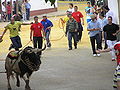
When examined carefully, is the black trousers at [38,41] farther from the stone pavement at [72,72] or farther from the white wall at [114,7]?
the white wall at [114,7]

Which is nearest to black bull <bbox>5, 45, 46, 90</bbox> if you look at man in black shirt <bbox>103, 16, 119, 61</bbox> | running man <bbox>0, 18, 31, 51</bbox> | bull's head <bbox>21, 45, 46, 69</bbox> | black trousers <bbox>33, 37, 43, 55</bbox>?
bull's head <bbox>21, 45, 46, 69</bbox>

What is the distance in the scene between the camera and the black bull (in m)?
10.6

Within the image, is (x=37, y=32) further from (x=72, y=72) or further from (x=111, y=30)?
(x=72, y=72)

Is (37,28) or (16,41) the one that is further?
(37,28)

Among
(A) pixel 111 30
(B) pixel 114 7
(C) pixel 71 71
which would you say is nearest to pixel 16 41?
(C) pixel 71 71

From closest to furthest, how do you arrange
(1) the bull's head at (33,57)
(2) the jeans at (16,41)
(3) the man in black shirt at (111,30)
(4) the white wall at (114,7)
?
(1) the bull's head at (33,57)
(3) the man in black shirt at (111,30)
(2) the jeans at (16,41)
(4) the white wall at (114,7)

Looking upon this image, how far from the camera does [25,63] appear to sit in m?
10.8

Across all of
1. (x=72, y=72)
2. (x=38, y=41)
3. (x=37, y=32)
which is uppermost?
(x=37, y=32)

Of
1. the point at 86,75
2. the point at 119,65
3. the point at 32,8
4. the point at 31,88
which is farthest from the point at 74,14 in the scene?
the point at 32,8

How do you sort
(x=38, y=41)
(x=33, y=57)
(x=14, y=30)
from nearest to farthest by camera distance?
(x=33, y=57) < (x=14, y=30) < (x=38, y=41)

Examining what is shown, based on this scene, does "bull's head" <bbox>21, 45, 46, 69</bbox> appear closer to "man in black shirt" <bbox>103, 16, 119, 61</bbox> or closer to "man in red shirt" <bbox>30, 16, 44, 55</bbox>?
"man in black shirt" <bbox>103, 16, 119, 61</bbox>

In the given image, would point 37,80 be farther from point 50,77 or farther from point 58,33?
point 58,33

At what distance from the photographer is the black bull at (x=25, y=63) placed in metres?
10.6

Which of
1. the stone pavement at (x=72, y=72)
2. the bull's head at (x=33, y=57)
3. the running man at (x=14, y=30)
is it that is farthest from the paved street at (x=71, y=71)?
the bull's head at (x=33, y=57)
